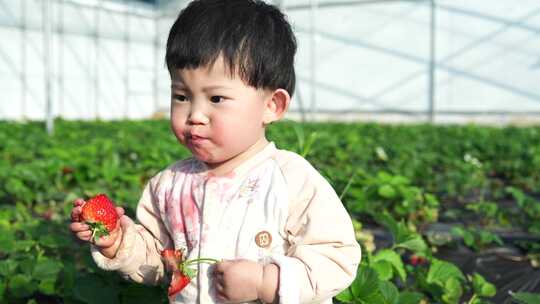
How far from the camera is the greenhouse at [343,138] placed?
1.67 m

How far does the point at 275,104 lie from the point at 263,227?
241 mm

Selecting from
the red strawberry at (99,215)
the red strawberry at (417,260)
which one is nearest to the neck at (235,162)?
the red strawberry at (99,215)

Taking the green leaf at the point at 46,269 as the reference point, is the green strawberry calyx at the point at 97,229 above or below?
above

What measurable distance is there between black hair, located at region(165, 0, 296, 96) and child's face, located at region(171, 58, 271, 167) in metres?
0.02

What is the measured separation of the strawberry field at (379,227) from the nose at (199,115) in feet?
1.76

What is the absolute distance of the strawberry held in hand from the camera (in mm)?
1069

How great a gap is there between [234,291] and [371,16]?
17.0m

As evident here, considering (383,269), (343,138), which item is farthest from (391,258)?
(343,138)

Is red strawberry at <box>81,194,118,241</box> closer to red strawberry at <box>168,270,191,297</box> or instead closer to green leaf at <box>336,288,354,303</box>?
red strawberry at <box>168,270,191,297</box>

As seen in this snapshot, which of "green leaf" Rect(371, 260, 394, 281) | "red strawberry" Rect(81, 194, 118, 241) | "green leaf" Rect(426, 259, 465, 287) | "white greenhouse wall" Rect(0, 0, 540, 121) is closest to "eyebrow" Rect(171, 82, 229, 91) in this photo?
"red strawberry" Rect(81, 194, 118, 241)

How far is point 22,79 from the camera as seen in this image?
14945mm

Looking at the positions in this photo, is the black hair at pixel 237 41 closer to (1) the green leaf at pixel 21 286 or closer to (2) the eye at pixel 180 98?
(2) the eye at pixel 180 98

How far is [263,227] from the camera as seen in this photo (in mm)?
1134

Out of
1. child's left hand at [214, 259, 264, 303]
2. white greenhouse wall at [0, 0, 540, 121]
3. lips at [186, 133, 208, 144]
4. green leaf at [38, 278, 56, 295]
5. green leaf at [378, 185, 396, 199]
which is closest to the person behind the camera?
child's left hand at [214, 259, 264, 303]
